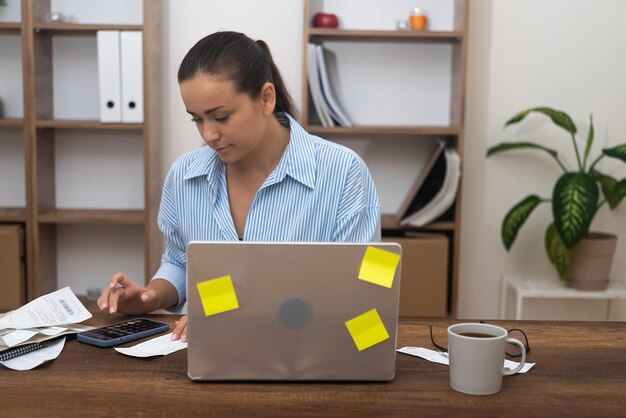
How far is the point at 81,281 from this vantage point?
3439 millimetres

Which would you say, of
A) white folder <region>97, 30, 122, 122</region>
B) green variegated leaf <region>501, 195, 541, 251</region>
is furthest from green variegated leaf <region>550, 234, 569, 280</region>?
white folder <region>97, 30, 122, 122</region>

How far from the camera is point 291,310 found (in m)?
1.21

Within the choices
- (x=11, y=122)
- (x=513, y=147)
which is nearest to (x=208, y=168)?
(x=11, y=122)

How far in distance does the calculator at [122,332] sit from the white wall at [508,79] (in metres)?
1.88

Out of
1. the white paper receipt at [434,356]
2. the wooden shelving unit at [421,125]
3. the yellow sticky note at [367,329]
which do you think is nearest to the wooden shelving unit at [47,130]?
the wooden shelving unit at [421,125]

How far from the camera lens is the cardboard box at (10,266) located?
3066mm

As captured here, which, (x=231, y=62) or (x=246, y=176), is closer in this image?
(x=231, y=62)

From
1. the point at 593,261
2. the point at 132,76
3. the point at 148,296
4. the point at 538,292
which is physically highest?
the point at 132,76

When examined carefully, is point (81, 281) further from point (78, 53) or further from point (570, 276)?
point (570, 276)

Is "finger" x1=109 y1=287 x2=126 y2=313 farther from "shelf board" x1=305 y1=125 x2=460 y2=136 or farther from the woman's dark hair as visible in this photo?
"shelf board" x1=305 y1=125 x2=460 y2=136

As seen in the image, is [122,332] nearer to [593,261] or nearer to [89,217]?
[89,217]

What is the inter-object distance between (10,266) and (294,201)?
1.79 m

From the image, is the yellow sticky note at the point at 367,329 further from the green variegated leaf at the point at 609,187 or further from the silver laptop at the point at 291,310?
the green variegated leaf at the point at 609,187

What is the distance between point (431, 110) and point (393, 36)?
0.42 meters
